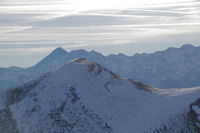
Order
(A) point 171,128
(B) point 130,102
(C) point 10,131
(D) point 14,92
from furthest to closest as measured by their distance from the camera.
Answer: (D) point 14,92 → (B) point 130,102 → (C) point 10,131 → (A) point 171,128

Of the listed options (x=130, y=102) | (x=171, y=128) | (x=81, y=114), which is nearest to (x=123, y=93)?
(x=130, y=102)

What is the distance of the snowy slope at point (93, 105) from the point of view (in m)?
60.6

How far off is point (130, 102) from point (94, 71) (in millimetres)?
16313

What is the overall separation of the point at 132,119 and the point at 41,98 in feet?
78.6

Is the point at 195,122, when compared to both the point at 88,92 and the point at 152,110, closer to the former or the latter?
the point at 152,110

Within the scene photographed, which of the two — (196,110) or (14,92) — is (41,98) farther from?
(196,110)

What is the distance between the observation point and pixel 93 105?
68.8m

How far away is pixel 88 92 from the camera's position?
73.2 meters

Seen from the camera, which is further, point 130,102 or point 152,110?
point 130,102

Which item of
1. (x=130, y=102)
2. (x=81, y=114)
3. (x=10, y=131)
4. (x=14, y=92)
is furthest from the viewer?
(x=14, y=92)

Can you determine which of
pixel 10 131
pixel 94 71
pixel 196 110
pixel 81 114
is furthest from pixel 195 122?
pixel 10 131

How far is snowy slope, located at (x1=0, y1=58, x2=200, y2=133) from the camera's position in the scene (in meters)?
60.6

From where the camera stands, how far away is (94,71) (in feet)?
267

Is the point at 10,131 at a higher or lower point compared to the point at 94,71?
lower
